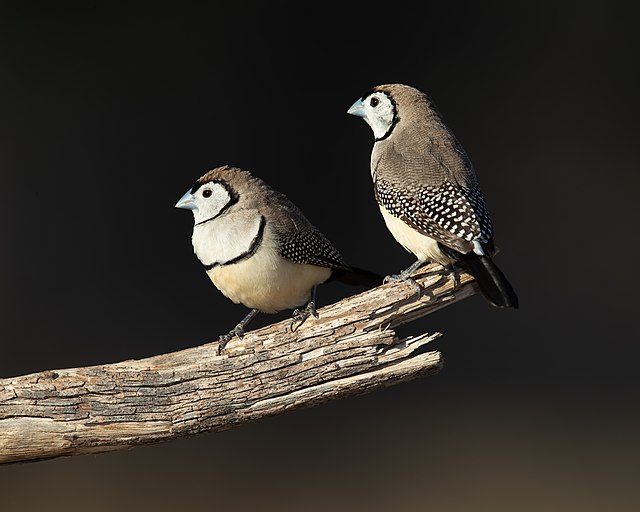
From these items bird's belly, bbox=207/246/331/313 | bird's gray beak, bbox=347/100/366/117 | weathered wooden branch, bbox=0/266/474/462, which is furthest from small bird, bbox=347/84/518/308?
bird's belly, bbox=207/246/331/313

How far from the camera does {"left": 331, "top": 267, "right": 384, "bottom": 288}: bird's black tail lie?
2.83 meters

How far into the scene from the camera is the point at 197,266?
4793 mm

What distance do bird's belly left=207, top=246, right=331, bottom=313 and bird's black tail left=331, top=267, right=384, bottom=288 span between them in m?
0.16

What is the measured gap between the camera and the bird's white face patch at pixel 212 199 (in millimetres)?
2697

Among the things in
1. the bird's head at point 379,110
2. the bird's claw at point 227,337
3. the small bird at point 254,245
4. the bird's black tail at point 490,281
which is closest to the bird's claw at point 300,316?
the small bird at point 254,245

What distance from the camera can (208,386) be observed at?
2.45 m

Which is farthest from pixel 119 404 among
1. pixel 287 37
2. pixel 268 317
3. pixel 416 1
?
pixel 416 1

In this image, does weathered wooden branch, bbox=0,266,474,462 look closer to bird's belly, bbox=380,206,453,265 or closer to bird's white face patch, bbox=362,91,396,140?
bird's belly, bbox=380,206,453,265

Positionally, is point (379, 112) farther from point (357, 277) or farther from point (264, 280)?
point (264, 280)

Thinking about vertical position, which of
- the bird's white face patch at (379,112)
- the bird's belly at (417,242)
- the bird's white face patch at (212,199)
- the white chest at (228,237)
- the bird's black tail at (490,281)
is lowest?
the bird's black tail at (490,281)

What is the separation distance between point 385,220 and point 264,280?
0.35 metres

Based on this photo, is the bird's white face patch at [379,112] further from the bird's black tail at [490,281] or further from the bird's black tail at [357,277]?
the bird's black tail at [490,281]

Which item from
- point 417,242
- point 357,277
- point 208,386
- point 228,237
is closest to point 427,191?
point 417,242

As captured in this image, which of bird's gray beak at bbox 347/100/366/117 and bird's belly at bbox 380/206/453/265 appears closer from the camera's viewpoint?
bird's belly at bbox 380/206/453/265
